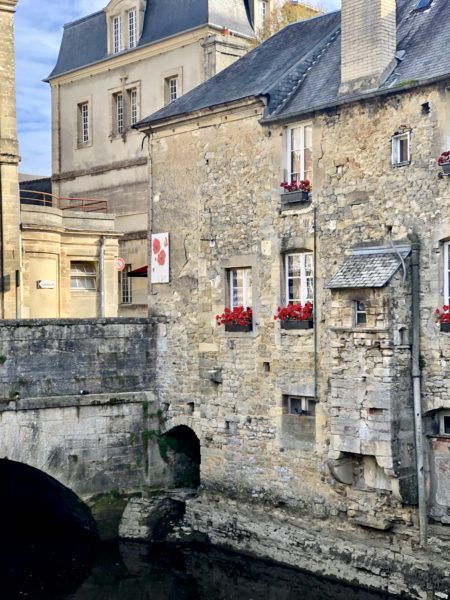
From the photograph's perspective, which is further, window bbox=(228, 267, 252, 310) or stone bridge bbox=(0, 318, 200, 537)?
window bbox=(228, 267, 252, 310)

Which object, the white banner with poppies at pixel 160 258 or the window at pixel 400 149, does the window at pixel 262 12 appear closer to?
the white banner with poppies at pixel 160 258

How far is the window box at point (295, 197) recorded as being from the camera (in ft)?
54.6

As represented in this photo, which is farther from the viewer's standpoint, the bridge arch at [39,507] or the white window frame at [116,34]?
the white window frame at [116,34]

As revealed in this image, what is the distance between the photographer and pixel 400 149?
50.3 ft

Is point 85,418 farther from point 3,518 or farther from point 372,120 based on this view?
point 372,120

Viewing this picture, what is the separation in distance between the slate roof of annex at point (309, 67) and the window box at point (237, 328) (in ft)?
12.7

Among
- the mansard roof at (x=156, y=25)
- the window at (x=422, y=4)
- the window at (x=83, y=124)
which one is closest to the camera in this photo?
the window at (x=422, y=4)

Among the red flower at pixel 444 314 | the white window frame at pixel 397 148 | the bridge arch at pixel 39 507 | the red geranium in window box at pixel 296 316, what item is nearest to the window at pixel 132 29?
the bridge arch at pixel 39 507

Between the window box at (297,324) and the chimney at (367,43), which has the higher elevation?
the chimney at (367,43)

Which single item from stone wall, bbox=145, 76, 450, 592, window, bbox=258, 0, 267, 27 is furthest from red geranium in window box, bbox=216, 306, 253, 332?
window, bbox=258, 0, 267, 27

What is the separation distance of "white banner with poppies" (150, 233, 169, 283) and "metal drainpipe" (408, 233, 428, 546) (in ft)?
20.3

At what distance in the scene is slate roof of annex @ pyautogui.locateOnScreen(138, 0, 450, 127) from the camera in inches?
607

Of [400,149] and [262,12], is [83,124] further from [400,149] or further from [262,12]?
[400,149]

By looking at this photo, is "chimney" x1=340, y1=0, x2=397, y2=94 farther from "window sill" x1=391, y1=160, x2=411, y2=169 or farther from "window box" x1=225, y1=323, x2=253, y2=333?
"window box" x1=225, y1=323, x2=253, y2=333
